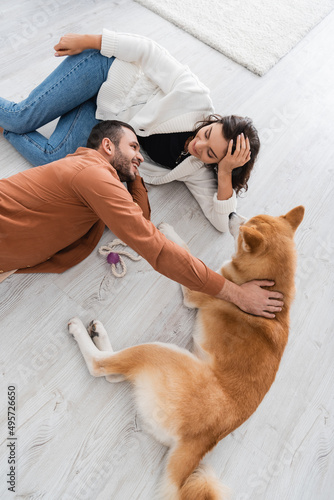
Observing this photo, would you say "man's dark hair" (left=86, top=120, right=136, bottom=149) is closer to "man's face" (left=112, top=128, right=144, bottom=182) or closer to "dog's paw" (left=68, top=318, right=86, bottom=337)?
"man's face" (left=112, top=128, right=144, bottom=182)

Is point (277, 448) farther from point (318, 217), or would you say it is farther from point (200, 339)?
point (318, 217)

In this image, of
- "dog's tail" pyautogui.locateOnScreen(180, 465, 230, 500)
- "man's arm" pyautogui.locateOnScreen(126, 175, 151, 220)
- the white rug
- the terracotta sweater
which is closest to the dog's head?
the terracotta sweater

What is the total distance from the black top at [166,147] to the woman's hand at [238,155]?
9.2 inches

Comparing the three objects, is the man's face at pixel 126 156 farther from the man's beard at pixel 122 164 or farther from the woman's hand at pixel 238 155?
the woman's hand at pixel 238 155

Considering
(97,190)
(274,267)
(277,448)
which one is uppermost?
(97,190)

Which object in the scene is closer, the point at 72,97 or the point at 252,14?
the point at 72,97

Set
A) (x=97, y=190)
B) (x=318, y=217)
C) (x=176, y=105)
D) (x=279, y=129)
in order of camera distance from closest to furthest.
Answer: 1. (x=97, y=190)
2. (x=176, y=105)
3. (x=318, y=217)
4. (x=279, y=129)

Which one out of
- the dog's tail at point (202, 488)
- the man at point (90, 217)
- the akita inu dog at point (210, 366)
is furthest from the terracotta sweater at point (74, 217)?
the dog's tail at point (202, 488)

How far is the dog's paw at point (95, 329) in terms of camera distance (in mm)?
1327

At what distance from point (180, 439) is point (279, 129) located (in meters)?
1.78

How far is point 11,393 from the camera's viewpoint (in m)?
1.21

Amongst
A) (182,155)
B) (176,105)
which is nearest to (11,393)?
(182,155)

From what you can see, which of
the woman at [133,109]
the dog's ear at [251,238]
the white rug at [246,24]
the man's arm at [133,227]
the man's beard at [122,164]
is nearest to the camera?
the man's arm at [133,227]

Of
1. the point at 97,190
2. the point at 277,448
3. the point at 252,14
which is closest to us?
the point at 97,190
